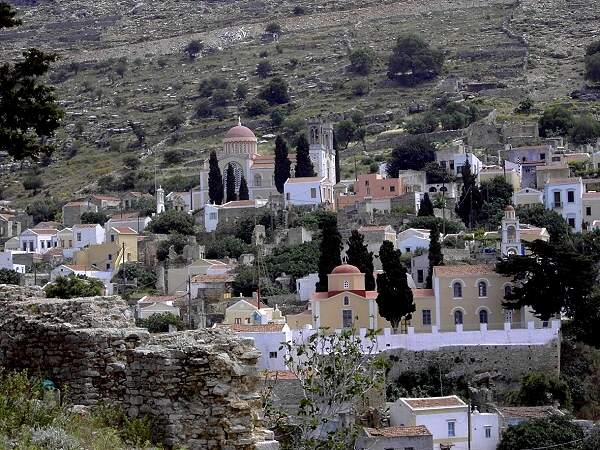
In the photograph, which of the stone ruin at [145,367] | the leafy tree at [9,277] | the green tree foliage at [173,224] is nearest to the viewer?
the stone ruin at [145,367]

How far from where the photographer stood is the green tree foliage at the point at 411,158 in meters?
74.3

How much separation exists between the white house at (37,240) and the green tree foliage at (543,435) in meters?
39.9

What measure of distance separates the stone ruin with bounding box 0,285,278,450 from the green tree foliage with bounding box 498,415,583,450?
24987 millimetres

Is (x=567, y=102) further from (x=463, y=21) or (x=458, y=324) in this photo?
(x=458, y=324)

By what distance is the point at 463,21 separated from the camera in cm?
12625

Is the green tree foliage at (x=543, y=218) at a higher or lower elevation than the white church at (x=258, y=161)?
lower

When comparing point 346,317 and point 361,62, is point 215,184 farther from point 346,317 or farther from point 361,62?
point 361,62

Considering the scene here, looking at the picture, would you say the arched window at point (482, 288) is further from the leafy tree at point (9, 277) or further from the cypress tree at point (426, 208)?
the leafy tree at point (9, 277)

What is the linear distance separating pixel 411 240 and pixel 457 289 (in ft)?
34.1

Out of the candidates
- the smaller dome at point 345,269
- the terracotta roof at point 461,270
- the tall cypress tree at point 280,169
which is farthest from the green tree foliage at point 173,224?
the terracotta roof at point 461,270

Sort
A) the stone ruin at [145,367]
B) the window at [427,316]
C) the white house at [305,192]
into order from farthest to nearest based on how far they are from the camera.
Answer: the white house at [305,192], the window at [427,316], the stone ruin at [145,367]

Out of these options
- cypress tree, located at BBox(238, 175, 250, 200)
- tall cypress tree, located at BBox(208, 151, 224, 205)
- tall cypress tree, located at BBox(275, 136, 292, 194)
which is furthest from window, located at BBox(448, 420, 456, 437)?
tall cypress tree, located at BBox(208, 151, 224, 205)

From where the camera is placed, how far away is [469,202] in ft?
215

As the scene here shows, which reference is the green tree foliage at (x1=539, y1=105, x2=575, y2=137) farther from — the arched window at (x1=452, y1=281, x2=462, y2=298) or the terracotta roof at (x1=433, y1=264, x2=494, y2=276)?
the arched window at (x1=452, y1=281, x2=462, y2=298)
